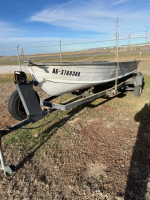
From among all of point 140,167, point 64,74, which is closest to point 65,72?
point 64,74

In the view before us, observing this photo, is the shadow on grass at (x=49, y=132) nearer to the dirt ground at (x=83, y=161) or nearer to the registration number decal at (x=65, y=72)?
the dirt ground at (x=83, y=161)

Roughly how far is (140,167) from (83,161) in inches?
35.5

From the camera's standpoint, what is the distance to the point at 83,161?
2.60m

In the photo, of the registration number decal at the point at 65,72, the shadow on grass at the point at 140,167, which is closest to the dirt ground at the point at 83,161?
the shadow on grass at the point at 140,167

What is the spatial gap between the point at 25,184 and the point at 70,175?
0.66m

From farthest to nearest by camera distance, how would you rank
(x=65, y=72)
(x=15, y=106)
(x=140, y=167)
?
(x=65, y=72) < (x=15, y=106) < (x=140, y=167)

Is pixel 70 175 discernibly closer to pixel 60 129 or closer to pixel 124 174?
pixel 124 174

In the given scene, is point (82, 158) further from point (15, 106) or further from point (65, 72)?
point (65, 72)

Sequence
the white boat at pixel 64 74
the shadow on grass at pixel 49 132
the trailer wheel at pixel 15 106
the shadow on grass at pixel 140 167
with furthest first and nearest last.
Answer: the white boat at pixel 64 74 < the trailer wheel at pixel 15 106 < the shadow on grass at pixel 49 132 < the shadow on grass at pixel 140 167

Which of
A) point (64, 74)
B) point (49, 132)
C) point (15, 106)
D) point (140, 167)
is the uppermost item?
point (64, 74)

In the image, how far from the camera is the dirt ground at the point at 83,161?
81.1 inches

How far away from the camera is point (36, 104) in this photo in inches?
117

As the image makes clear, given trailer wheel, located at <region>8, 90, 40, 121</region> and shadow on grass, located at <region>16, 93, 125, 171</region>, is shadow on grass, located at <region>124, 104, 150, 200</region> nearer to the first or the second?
shadow on grass, located at <region>16, 93, 125, 171</region>

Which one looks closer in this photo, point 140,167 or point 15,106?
point 140,167
